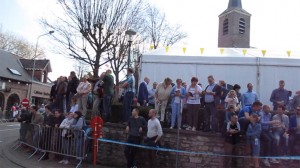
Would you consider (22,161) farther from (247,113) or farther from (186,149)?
(247,113)

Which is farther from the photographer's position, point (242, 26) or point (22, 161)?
point (242, 26)

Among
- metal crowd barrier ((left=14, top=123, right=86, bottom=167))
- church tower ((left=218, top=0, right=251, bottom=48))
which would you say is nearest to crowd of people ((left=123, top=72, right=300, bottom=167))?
metal crowd barrier ((left=14, top=123, right=86, bottom=167))

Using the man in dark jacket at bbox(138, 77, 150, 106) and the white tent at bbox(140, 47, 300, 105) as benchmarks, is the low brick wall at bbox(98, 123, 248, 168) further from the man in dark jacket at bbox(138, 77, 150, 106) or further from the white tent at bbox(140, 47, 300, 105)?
the white tent at bbox(140, 47, 300, 105)

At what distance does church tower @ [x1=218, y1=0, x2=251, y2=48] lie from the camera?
175 ft

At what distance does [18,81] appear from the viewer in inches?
1622

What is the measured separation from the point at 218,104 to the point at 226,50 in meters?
5.17

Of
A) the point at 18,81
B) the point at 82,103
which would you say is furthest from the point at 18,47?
the point at 82,103

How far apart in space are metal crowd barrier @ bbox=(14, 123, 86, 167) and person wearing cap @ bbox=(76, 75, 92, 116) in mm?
1461

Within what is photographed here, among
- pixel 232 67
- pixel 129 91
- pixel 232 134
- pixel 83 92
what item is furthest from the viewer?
pixel 232 67

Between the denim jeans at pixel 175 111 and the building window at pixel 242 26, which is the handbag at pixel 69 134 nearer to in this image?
the denim jeans at pixel 175 111

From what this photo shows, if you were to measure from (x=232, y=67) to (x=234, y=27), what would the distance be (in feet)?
134

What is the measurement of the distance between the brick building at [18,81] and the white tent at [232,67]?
76.5 feet

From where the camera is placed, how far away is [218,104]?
449 inches

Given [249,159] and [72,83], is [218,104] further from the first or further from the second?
[72,83]
